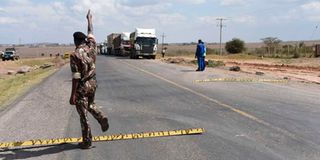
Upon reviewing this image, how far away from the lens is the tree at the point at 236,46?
3595 inches

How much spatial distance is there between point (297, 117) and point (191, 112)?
240cm

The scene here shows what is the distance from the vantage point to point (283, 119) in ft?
32.7

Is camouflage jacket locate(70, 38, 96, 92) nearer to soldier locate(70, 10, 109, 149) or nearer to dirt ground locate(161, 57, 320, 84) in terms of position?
soldier locate(70, 10, 109, 149)

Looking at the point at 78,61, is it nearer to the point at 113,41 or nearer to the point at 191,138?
the point at 191,138

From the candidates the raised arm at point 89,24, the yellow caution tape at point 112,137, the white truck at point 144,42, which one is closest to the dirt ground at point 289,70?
the white truck at point 144,42

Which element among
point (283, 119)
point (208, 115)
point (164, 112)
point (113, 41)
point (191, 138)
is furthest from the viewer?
point (113, 41)

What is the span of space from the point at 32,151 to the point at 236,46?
86023 mm

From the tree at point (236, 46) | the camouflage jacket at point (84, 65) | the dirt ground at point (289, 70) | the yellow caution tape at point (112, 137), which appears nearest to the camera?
the camouflage jacket at point (84, 65)

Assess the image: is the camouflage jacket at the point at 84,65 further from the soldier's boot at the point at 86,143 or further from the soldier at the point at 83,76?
the soldier's boot at the point at 86,143

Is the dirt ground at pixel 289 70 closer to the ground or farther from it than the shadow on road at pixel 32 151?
farther from it

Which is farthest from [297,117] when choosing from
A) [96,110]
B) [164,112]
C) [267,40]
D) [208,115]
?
[267,40]

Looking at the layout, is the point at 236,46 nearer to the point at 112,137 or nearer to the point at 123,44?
the point at 123,44

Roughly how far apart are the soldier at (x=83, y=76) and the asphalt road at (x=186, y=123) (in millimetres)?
506

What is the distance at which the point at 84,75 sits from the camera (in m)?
7.61
